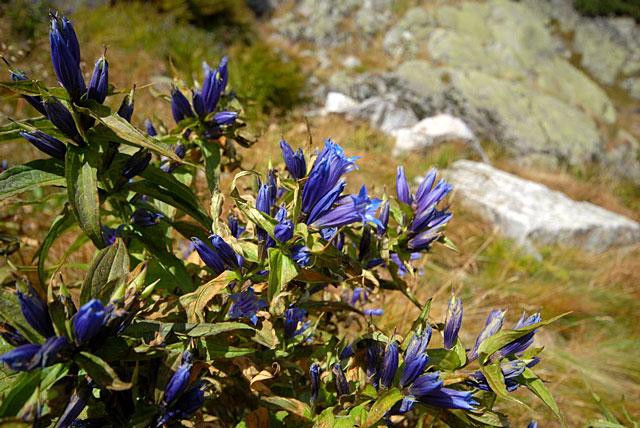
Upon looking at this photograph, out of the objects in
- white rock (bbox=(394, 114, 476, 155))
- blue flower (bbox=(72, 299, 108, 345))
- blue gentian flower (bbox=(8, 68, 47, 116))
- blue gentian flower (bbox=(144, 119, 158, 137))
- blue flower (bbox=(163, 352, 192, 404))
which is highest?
blue gentian flower (bbox=(8, 68, 47, 116))

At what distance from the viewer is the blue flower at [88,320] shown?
65 centimetres

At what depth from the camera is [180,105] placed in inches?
46.2

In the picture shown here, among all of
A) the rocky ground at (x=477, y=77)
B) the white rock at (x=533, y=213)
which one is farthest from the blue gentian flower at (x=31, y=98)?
the rocky ground at (x=477, y=77)

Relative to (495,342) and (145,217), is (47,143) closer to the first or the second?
(145,217)

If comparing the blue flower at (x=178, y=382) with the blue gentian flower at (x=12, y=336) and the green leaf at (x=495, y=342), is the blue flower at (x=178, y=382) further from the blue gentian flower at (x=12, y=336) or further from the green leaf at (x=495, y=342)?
the green leaf at (x=495, y=342)

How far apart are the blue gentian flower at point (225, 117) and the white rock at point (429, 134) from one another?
14.2ft

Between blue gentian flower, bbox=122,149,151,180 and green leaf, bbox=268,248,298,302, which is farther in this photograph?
blue gentian flower, bbox=122,149,151,180

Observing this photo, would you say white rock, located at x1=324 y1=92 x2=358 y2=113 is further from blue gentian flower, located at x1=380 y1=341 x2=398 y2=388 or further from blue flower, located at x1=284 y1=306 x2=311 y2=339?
blue gentian flower, located at x1=380 y1=341 x2=398 y2=388

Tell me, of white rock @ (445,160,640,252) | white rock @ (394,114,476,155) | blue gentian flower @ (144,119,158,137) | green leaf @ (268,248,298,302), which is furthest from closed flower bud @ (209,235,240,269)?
white rock @ (394,114,476,155)

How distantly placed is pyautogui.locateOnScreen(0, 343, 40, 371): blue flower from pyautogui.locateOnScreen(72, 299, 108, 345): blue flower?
0.17 feet

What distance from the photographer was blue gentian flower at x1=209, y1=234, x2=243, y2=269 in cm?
88

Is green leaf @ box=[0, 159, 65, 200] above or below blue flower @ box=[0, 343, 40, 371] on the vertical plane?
above

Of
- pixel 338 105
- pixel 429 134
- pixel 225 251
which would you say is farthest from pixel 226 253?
pixel 429 134

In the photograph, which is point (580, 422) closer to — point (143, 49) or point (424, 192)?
point (424, 192)
